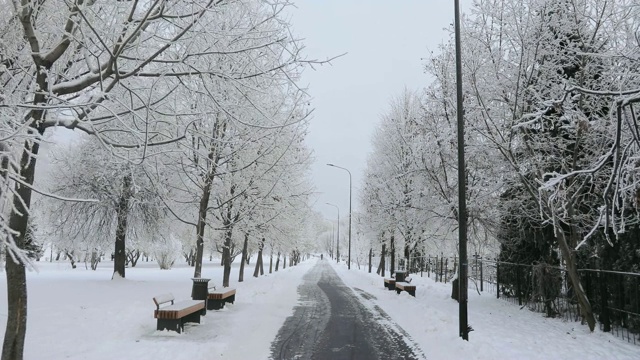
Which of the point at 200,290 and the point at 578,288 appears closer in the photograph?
the point at 578,288

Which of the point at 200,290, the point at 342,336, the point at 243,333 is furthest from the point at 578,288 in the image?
the point at 200,290

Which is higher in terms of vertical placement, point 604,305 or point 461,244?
point 461,244

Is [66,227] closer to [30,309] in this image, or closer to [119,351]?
[30,309]

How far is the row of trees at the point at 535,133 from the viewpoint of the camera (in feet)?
33.4

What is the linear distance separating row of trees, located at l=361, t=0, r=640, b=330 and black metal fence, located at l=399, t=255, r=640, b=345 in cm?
45

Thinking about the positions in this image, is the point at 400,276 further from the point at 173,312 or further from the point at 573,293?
the point at 173,312

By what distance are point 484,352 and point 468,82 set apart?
8.23 metres

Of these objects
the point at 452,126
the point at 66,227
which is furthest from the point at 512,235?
the point at 66,227

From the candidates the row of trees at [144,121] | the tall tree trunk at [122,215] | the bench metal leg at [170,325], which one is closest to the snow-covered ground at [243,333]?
the bench metal leg at [170,325]

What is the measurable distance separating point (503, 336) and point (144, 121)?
8.71 metres

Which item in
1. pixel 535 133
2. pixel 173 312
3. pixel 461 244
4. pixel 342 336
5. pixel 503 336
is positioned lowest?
pixel 342 336

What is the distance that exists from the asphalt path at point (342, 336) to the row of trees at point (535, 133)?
12.6 feet

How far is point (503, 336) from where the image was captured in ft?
32.2

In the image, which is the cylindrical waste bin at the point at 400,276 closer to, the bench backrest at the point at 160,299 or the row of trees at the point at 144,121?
the row of trees at the point at 144,121
